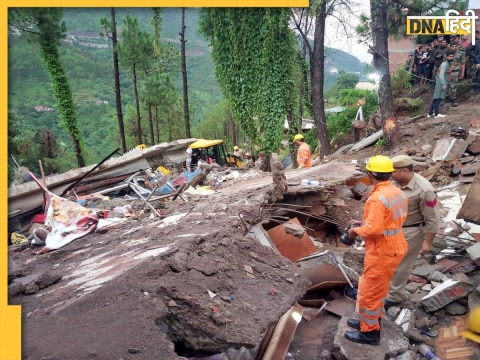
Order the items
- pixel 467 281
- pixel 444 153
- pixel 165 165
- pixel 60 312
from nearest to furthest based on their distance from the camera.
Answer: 1. pixel 60 312
2. pixel 467 281
3. pixel 444 153
4. pixel 165 165

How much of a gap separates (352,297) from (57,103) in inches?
626

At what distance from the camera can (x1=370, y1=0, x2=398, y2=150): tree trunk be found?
970 cm

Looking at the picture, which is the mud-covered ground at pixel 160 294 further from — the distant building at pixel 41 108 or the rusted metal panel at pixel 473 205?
the distant building at pixel 41 108

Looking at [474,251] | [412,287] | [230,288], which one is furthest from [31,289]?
[474,251]

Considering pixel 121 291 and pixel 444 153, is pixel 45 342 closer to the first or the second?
pixel 121 291

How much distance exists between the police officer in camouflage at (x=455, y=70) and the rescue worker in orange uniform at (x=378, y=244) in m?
10.3

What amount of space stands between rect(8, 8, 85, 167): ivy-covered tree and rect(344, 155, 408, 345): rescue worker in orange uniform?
38.3ft

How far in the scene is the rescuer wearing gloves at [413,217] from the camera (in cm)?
356

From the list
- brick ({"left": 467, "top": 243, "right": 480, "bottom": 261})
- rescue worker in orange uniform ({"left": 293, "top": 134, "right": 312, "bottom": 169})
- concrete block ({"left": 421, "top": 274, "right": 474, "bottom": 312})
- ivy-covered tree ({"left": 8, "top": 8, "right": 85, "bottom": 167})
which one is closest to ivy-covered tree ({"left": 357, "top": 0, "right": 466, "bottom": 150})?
rescue worker in orange uniform ({"left": 293, "top": 134, "right": 312, "bottom": 169})

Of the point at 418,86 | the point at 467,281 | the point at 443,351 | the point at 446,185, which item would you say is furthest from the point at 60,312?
the point at 418,86

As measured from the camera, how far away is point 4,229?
2.27 meters

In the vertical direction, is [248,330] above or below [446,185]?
above

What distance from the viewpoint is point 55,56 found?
15.3m

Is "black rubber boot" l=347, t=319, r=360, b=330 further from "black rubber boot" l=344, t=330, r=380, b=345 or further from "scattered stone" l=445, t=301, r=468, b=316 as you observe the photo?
"scattered stone" l=445, t=301, r=468, b=316
